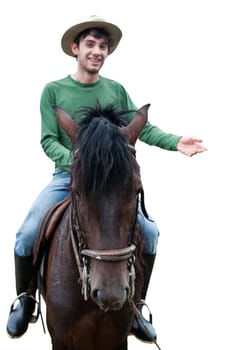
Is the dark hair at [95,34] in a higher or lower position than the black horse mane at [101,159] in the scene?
higher

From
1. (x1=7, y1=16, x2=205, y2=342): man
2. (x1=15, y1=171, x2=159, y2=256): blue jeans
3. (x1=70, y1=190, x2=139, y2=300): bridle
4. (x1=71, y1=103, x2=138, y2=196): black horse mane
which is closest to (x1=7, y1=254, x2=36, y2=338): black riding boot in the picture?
(x1=7, y1=16, x2=205, y2=342): man

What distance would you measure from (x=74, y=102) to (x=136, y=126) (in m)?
1.58

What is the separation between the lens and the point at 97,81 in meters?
6.81

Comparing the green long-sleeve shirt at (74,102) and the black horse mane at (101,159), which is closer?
the black horse mane at (101,159)

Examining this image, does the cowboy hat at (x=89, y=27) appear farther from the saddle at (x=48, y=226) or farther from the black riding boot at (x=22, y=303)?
the black riding boot at (x=22, y=303)

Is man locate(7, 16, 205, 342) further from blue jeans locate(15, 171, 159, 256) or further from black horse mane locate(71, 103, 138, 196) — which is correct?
black horse mane locate(71, 103, 138, 196)

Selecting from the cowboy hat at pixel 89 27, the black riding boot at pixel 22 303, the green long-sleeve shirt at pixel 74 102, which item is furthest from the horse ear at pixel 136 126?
the black riding boot at pixel 22 303

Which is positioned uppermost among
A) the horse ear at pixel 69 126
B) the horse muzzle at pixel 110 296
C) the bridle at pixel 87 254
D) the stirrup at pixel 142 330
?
the horse ear at pixel 69 126

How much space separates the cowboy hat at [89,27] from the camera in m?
6.61

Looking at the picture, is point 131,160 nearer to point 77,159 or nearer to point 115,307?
point 77,159

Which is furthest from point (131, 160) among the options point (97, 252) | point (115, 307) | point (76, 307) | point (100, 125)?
point (76, 307)

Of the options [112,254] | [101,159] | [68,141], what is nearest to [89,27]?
[68,141]

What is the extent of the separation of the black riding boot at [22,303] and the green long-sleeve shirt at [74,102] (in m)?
1.25

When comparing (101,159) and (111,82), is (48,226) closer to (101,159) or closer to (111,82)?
(101,159)
